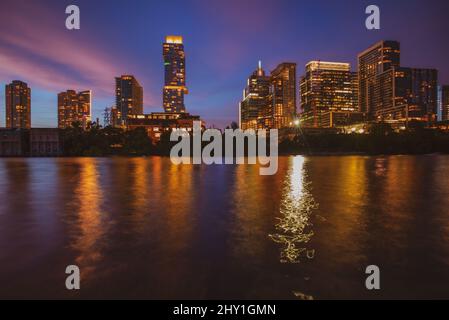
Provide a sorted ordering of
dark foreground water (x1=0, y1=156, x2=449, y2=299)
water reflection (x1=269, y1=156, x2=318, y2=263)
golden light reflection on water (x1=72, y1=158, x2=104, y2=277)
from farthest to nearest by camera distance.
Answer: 1. water reflection (x1=269, y1=156, x2=318, y2=263)
2. golden light reflection on water (x1=72, y1=158, x2=104, y2=277)
3. dark foreground water (x1=0, y1=156, x2=449, y2=299)

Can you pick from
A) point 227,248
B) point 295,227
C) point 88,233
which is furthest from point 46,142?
point 227,248

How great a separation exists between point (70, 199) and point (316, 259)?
1647 cm

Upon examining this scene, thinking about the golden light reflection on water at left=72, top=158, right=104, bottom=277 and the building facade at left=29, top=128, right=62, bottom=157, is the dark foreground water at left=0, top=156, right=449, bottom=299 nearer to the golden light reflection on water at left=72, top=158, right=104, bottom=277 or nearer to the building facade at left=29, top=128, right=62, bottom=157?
the golden light reflection on water at left=72, top=158, right=104, bottom=277

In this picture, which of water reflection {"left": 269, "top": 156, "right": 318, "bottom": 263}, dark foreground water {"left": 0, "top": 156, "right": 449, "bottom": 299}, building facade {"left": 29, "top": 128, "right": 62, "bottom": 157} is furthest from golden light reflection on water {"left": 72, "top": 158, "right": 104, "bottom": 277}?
building facade {"left": 29, "top": 128, "right": 62, "bottom": 157}

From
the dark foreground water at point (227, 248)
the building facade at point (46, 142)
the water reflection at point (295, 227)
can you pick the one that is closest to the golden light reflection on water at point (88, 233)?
the dark foreground water at point (227, 248)

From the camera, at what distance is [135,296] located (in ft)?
22.4

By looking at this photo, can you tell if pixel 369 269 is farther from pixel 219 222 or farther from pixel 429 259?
pixel 219 222

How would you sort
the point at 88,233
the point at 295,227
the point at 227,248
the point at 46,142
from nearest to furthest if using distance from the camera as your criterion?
the point at 227,248, the point at 88,233, the point at 295,227, the point at 46,142

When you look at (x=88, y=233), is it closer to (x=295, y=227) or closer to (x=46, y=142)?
(x=295, y=227)

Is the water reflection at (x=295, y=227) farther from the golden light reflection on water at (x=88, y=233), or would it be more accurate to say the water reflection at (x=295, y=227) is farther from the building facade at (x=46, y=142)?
the building facade at (x=46, y=142)

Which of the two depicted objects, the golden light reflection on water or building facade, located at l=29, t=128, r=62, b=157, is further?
building facade, located at l=29, t=128, r=62, b=157

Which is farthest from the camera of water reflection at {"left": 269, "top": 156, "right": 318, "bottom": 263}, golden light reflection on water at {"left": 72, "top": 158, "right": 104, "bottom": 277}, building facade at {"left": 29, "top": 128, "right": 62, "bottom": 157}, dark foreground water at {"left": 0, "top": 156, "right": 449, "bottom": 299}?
building facade at {"left": 29, "top": 128, "right": 62, "bottom": 157}

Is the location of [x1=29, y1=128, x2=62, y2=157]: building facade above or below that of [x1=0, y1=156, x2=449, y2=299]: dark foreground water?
above
